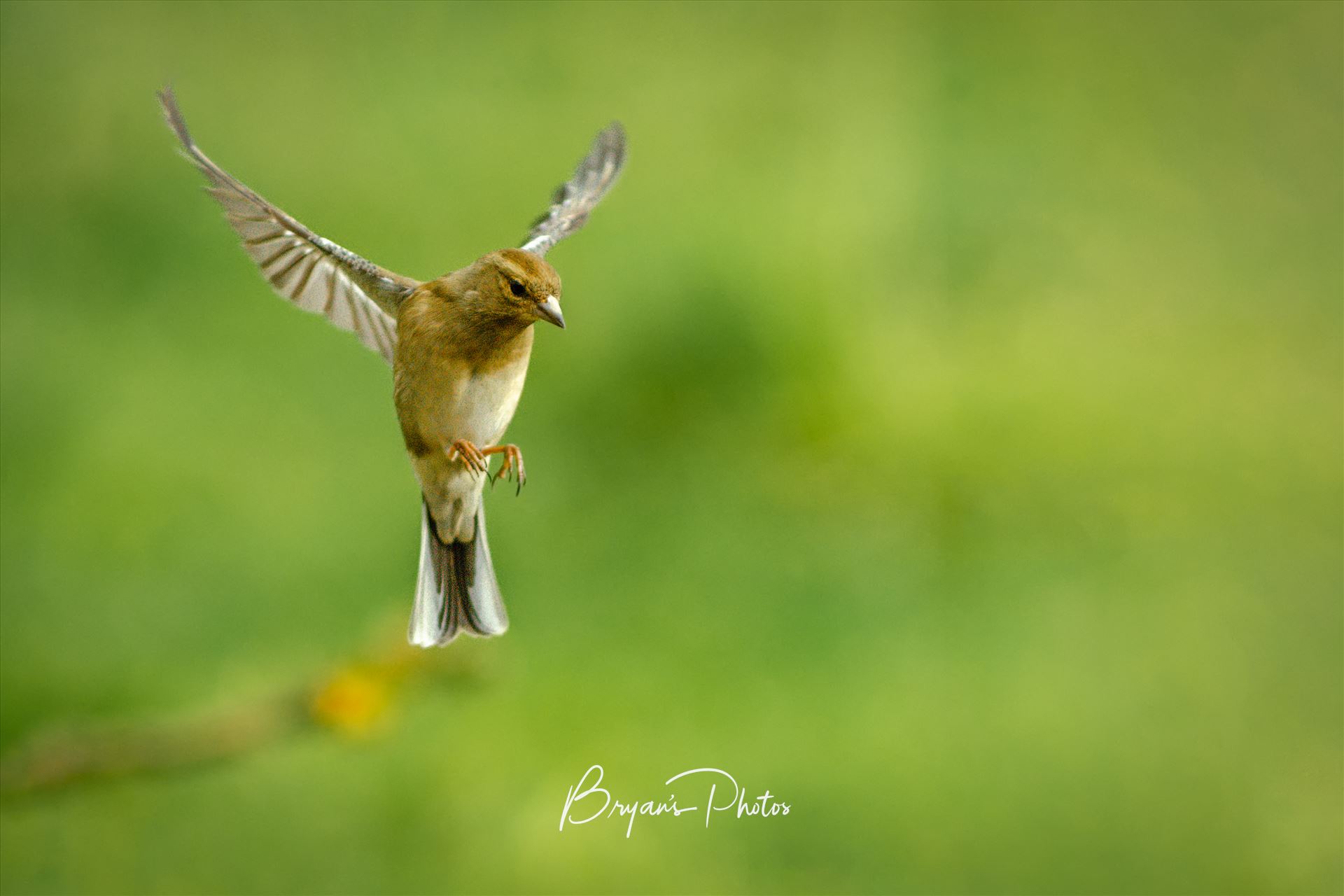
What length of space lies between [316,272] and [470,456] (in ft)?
0.33

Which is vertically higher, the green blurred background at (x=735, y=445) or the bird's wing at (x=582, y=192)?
the green blurred background at (x=735, y=445)

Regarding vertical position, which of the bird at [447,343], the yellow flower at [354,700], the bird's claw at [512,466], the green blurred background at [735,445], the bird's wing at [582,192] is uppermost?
the green blurred background at [735,445]

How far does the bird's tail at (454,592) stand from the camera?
1.24ft

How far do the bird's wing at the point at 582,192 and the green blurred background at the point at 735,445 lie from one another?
2.39 feet

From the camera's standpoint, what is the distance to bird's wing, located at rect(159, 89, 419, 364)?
330 mm

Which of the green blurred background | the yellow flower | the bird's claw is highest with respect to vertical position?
the green blurred background

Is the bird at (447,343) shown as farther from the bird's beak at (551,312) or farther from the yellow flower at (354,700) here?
the yellow flower at (354,700)

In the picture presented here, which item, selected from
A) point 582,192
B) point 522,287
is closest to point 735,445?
point 582,192

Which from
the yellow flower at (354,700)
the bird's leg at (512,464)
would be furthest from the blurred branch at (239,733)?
the bird's leg at (512,464)

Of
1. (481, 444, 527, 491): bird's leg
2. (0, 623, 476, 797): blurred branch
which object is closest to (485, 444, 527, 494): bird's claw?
(481, 444, 527, 491): bird's leg

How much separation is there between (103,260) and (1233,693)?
1.31 metres
